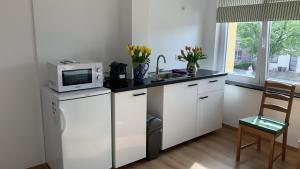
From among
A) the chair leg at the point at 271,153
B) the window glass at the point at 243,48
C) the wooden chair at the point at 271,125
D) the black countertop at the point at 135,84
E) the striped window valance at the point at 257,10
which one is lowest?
the chair leg at the point at 271,153

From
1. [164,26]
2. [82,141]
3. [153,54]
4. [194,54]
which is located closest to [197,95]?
[194,54]

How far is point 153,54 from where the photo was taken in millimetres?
3381

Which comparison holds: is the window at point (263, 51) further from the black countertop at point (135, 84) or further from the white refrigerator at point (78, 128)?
the white refrigerator at point (78, 128)

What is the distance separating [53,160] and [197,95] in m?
1.82

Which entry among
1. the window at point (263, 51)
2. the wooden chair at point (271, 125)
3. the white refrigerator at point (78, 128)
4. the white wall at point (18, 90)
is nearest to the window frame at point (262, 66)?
the window at point (263, 51)

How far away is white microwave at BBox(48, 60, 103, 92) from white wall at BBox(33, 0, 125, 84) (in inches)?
11.9

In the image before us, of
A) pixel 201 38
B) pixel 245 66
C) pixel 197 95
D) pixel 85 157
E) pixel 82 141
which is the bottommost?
pixel 85 157

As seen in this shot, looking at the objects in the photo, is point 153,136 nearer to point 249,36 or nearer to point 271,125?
point 271,125

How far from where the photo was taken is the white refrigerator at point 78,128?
2.12 m

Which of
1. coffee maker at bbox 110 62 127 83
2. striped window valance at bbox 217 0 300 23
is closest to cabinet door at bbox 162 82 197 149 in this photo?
coffee maker at bbox 110 62 127 83

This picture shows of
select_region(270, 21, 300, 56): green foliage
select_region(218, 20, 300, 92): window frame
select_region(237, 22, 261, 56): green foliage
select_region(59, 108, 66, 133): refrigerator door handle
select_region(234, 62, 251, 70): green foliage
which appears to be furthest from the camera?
select_region(234, 62, 251, 70): green foliage

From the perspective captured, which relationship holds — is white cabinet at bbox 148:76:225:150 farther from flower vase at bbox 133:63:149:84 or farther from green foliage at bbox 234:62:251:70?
green foliage at bbox 234:62:251:70

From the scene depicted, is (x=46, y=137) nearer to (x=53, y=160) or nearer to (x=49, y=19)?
(x=53, y=160)

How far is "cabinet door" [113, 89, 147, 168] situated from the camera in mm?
2432
